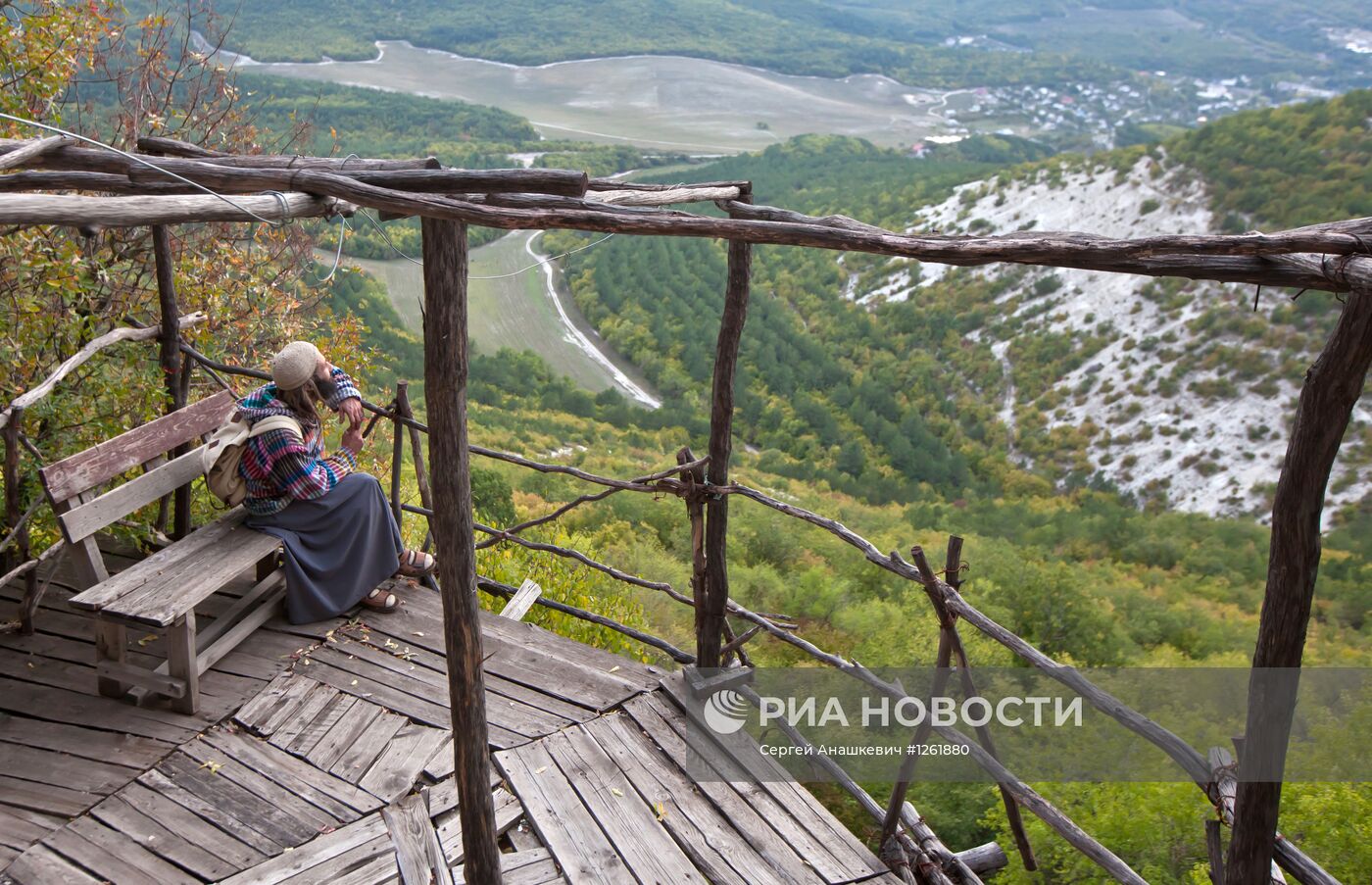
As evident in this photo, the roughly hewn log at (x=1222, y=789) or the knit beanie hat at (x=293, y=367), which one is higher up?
the knit beanie hat at (x=293, y=367)

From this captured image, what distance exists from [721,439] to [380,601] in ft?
5.02

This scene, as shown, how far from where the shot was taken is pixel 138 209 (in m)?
1.81

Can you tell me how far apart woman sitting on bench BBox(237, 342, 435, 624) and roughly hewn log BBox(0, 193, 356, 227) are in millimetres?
1429

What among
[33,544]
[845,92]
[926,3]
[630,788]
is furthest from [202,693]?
[926,3]

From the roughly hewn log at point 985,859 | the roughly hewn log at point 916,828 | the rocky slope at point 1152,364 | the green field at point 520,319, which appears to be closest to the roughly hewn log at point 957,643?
the roughly hewn log at point 916,828

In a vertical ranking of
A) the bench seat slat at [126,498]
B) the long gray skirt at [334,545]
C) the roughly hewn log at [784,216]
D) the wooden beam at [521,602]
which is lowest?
the wooden beam at [521,602]

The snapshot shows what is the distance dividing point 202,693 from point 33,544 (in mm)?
1922

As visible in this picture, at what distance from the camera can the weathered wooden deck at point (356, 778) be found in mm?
2637

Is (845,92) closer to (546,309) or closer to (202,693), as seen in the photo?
(546,309)

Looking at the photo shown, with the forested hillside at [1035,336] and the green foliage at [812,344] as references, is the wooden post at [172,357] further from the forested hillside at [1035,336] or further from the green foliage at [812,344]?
the forested hillside at [1035,336]

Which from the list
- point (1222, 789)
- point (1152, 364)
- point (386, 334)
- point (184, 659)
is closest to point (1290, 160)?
point (1152, 364)

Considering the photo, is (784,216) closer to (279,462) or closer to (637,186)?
(637,186)

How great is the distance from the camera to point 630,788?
2.99 m

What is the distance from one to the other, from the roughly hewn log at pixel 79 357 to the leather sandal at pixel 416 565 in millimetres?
1369
